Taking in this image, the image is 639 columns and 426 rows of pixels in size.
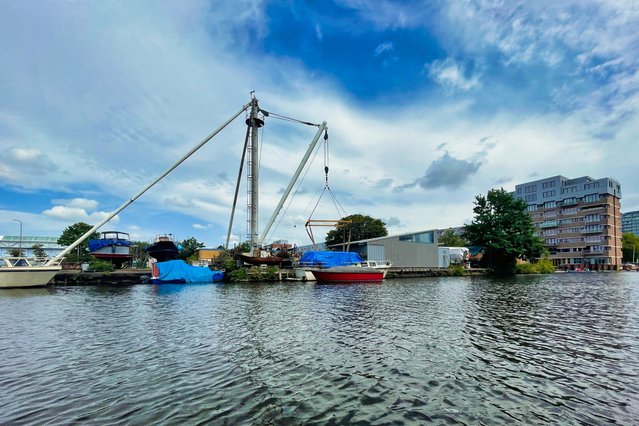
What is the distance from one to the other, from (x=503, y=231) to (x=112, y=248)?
8345 cm

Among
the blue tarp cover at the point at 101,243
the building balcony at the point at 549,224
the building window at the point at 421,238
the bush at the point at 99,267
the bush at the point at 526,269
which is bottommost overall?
the bush at the point at 526,269

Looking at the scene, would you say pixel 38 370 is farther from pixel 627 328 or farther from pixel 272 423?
pixel 627 328

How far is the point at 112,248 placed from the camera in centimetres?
5956

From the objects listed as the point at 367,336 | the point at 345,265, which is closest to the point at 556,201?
the point at 345,265

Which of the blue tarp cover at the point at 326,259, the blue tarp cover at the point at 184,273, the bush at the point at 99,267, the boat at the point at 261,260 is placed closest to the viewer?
the blue tarp cover at the point at 184,273

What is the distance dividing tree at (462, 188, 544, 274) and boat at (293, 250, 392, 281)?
39464 mm

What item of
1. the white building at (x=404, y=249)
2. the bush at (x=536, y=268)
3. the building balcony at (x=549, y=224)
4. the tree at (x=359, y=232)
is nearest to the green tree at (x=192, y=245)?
the tree at (x=359, y=232)

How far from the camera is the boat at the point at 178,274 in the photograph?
49.1 metres

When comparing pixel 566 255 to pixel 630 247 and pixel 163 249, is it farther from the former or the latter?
pixel 163 249

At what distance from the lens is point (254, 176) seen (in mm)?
60406

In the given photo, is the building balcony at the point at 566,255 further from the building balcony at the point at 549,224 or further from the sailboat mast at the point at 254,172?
the sailboat mast at the point at 254,172

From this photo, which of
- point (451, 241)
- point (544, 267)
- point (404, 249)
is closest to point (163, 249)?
point (404, 249)

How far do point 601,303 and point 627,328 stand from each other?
40.0 ft

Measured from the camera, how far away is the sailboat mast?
58750 millimetres
